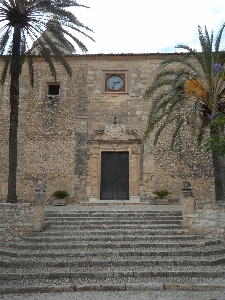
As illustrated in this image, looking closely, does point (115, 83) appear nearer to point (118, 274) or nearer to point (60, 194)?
point (60, 194)

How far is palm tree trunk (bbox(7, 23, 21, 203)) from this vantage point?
938 centimetres

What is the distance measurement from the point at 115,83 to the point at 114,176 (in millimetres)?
4566

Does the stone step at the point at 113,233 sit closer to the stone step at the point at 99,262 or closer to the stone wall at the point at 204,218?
the stone wall at the point at 204,218

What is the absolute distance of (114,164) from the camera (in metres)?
14.3

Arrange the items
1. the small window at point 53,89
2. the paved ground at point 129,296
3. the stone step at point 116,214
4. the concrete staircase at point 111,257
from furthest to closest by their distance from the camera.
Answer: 1. the small window at point 53,89
2. the stone step at point 116,214
3. the concrete staircase at point 111,257
4. the paved ground at point 129,296

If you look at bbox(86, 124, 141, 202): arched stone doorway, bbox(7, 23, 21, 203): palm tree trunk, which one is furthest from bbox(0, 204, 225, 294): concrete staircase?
bbox(86, 124, 141, 202): arched stone doorway

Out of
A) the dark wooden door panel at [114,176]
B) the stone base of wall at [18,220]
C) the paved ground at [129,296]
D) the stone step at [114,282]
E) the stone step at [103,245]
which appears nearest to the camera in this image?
the paved ground at [129,296]

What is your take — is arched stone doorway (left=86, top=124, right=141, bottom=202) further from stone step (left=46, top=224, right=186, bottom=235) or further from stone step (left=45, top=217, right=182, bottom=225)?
stone step (left=46, top=224, right=186, bottom=235)

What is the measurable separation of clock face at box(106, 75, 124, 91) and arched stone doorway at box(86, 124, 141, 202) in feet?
6.44

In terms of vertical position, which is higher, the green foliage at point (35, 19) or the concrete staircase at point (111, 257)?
the green foliage at point (35, 19)

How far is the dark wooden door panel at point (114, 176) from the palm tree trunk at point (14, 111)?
208 inches

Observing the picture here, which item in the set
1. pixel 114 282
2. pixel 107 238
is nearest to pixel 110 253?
pixel 107 238

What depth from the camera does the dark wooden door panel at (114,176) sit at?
13.9 meters

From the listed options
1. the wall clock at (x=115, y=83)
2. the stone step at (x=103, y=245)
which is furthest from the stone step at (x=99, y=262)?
the wall clock at (x=115, y=83)
